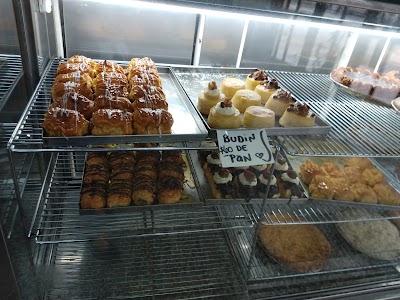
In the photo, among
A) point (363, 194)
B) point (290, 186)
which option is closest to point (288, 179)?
point (290, 186)

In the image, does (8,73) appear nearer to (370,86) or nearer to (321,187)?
(321,187)

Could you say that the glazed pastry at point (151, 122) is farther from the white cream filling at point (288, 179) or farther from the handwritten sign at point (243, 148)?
the white cream filling at point (288, 179)

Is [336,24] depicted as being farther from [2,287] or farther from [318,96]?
[2,287]

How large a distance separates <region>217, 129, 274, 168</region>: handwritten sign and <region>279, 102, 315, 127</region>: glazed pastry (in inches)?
11.8

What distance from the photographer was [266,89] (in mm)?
1924

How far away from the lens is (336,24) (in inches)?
58.7

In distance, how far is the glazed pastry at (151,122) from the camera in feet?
4.65

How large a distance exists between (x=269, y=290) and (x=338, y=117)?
1.02 m

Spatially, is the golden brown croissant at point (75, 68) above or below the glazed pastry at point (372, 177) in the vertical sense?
above

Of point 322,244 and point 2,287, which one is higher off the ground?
point 2,287

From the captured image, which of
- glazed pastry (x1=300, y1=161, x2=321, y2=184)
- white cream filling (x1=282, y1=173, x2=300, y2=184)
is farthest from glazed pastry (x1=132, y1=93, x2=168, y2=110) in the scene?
glazed pastry (x1=300, y1=161, x2=321, y2=184)

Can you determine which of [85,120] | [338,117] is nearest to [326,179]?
[338,117]

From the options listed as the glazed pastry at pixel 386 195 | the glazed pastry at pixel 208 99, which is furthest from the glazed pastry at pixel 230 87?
the glazed pastry at pixel 386 195

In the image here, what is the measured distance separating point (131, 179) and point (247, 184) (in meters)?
0.62
